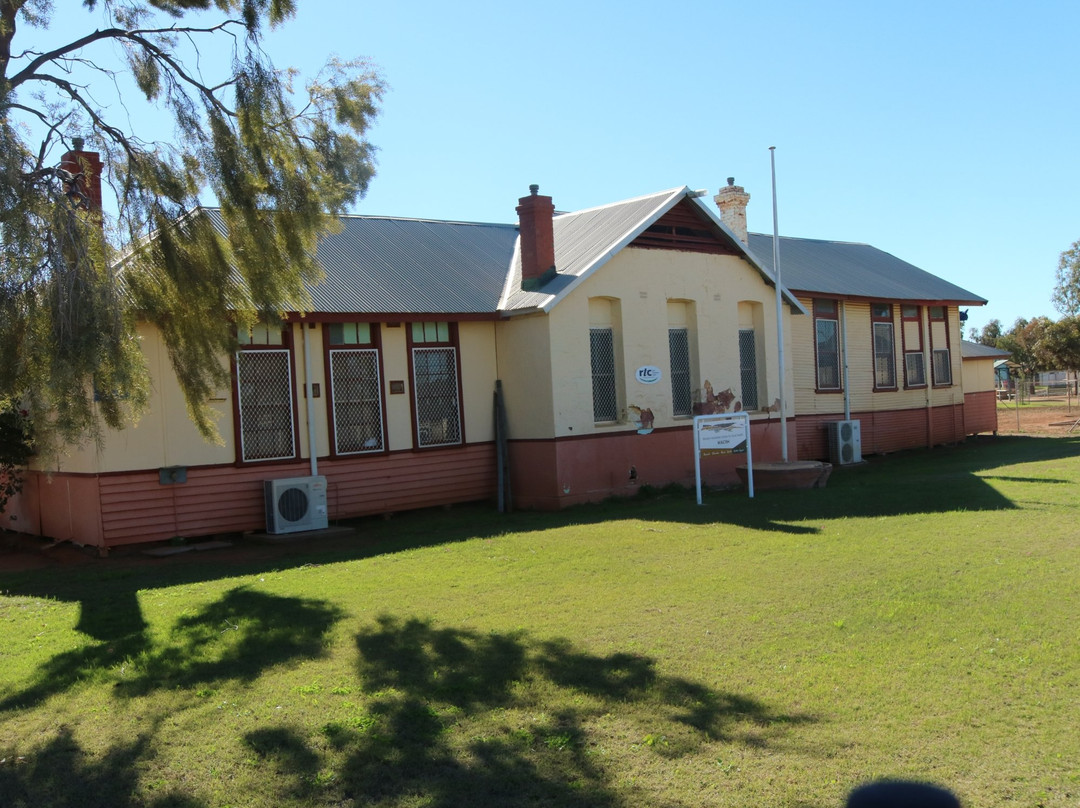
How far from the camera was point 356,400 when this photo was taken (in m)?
15.3

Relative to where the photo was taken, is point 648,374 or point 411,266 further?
point 411,266

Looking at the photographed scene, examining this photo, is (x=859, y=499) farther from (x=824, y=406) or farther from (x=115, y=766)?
(x=115, y=766)

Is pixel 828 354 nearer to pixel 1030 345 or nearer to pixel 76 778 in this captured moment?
pixel 76 778

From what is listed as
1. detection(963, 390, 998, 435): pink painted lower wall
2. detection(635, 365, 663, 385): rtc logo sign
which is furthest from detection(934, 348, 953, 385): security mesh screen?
detection(635, 365, 663, 385): rtc logo sign

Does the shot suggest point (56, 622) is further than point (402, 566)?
No

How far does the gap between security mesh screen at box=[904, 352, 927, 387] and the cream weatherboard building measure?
7.11m

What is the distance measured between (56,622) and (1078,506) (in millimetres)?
12282

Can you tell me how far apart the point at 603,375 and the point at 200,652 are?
410 inches

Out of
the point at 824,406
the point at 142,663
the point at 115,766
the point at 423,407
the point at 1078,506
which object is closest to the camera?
the point at 115,766

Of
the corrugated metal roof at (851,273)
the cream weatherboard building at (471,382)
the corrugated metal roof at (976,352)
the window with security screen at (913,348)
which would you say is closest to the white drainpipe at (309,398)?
the cream weatherboard building at (471,382)

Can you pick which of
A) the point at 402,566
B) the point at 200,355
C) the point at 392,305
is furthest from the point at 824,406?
the point at 200,355

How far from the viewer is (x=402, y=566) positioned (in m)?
11.1

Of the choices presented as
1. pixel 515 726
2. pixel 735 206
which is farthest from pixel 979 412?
pixel 515 726

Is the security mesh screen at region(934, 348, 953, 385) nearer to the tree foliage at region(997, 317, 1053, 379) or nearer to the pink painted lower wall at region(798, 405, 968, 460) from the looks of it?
the pink painted lower wall at region(798, 405, 968, 460)
